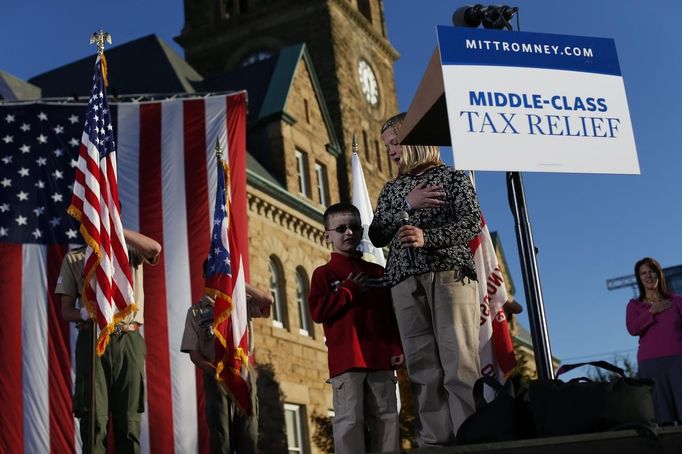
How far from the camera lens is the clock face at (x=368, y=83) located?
31016 millimetres

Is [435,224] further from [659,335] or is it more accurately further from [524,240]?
[659,335]

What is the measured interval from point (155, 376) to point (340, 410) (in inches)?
300

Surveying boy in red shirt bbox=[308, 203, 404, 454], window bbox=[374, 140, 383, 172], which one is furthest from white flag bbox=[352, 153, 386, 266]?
window bbox=[374, 140, 383, 172]

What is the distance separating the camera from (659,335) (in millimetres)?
7426

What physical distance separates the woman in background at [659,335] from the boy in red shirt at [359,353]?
10.2 ft

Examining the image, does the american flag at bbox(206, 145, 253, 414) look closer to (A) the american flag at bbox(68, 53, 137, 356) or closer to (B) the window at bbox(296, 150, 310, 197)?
(A) the american flag at bbox(68, 53, 137, 356)

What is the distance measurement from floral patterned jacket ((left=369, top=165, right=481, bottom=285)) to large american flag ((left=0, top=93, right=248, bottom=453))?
24.8 feet

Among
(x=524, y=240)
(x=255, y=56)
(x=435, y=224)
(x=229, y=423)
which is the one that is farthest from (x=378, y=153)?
(x=524, y=240)

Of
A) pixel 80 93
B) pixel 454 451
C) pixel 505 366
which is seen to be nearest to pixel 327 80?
pixel 80 93

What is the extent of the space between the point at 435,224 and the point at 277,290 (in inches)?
611

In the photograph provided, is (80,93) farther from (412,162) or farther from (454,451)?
(454,451)

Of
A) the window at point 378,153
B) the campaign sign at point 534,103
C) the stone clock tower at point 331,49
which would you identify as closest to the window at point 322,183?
the stone clock tower at point 331,49

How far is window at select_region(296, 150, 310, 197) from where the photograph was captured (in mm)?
23250

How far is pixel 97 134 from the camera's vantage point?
26.7ft
